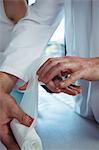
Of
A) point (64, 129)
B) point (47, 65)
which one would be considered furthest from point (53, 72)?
point (64, 129)

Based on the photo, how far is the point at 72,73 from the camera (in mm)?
462

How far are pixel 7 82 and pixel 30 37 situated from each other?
0.11 metres

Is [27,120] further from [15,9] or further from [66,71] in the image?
[15,9]

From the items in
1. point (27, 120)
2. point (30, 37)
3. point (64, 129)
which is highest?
point (30, 37)

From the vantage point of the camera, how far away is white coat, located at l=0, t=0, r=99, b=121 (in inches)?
20.4

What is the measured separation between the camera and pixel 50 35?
58cm

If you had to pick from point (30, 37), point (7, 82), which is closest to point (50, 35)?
point (30, 37)

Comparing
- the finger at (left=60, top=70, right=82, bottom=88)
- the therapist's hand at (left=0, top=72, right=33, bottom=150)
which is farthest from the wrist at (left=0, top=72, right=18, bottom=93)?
the finger at (left=60, top=70, right=82, bottom=88)

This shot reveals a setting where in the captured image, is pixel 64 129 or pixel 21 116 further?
pixel 64 129

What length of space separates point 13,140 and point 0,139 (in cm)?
3

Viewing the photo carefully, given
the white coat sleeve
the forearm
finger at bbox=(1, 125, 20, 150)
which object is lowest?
finger at bbox=(1, 125, 20, 150)

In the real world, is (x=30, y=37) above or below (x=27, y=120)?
above

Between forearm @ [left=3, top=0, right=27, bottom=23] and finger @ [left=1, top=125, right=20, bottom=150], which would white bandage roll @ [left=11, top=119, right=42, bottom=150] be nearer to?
finger @ [left=1, top=125, right=20, bottom=150]

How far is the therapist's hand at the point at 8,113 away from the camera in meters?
0.44
